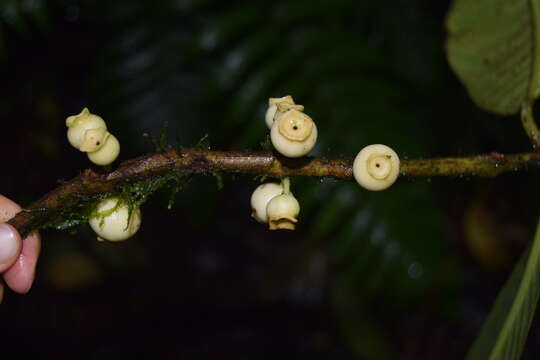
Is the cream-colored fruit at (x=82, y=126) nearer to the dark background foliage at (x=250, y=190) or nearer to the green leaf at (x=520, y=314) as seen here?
the green leaf at (x=520, y=314)

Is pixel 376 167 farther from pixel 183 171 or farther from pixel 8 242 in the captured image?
pixel 8 242

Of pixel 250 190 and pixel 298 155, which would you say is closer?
pixel 298 155

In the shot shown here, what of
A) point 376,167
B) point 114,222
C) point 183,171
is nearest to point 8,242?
point 114,222

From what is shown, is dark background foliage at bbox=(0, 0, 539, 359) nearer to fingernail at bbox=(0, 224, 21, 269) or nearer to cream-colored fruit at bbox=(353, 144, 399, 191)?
fingernail at bbox=(0, 224, 21, 269)

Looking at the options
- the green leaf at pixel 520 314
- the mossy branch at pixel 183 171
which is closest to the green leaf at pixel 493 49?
the mossy branch at pixel 183 171

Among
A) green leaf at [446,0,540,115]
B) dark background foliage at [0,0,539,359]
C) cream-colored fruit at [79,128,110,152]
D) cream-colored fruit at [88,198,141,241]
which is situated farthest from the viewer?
dark background foliage at [0,0,539,359]

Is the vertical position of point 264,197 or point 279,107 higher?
point 279,107

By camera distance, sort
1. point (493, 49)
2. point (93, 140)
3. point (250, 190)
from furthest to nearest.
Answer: point (250, 190)
point (493, 49)
point (93, 140)

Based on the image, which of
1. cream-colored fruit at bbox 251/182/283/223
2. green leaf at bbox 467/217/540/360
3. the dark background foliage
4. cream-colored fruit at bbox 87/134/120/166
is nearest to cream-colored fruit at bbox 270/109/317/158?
cream-colored fruit at bbox 251/182/283/223
